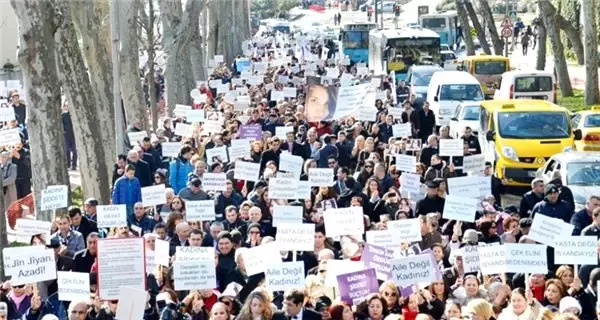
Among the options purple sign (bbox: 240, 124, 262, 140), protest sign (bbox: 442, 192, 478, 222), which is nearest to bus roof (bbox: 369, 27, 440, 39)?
purple sign (bbox: 240, 124, 262, 140)

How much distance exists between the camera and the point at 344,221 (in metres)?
14.2

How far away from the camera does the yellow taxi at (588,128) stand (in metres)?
23.9

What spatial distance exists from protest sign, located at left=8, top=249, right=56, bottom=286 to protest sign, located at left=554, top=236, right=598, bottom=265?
4.70 meters

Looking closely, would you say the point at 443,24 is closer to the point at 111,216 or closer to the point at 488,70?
the point at 488,70

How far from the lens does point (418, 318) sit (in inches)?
405

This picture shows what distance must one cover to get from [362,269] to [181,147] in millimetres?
8830

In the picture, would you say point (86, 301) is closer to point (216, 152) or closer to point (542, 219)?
point (542, 219)

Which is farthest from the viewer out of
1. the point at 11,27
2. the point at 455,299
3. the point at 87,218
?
the point at 11,27

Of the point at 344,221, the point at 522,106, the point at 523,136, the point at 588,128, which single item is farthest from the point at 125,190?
the point at 588,128

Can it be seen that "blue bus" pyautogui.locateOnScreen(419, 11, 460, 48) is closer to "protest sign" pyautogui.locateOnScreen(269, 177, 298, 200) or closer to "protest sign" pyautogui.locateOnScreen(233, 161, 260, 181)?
"protest sign" pyautogui.locateOnScreen(233, 161, 260, 181)

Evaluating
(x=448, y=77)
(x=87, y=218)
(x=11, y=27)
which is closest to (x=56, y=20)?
(x=87, y=218)

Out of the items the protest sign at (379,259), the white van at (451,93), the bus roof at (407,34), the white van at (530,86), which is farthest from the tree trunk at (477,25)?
the protest sign at (379,259)

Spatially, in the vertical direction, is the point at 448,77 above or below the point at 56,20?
below

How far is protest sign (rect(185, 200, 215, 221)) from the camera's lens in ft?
49.6
